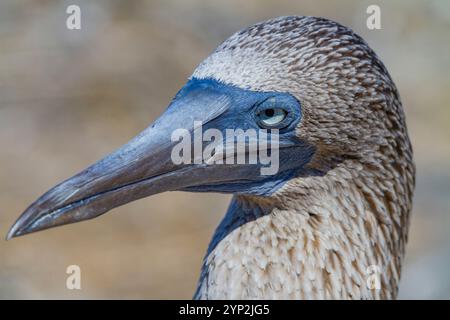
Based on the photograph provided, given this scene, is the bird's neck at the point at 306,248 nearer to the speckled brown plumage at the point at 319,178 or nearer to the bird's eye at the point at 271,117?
the speckled brown plumage at the point at 319,178

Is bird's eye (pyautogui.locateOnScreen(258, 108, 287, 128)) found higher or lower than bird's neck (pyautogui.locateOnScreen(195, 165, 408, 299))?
higher

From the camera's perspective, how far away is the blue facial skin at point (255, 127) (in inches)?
142

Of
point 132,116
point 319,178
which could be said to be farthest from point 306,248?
point 132,116

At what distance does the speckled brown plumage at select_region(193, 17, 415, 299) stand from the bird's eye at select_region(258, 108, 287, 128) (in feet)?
0.29

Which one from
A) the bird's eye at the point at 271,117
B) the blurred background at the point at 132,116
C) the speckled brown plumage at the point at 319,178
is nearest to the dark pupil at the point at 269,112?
the bird's eye at the point at 271,117

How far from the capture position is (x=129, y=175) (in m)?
3.51

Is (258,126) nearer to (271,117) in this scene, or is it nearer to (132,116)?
(271,117)

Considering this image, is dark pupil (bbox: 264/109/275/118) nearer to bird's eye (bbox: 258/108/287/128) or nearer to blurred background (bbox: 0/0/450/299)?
bird's eye (bbox: 258/108/287/128)

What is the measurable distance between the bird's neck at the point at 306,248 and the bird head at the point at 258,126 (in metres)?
0.12

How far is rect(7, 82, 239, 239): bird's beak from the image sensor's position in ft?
11.4

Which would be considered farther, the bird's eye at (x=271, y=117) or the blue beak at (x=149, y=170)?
the bird's eye at (x=271, y=117)

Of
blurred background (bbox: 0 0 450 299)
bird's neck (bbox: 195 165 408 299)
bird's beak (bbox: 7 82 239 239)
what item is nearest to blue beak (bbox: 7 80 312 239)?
bird's beak (bbox: 7 82 239 239)

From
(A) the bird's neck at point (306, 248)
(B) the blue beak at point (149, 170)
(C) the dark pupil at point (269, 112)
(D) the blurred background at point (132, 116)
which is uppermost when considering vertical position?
(D) the blurred background at point (132, 116)
